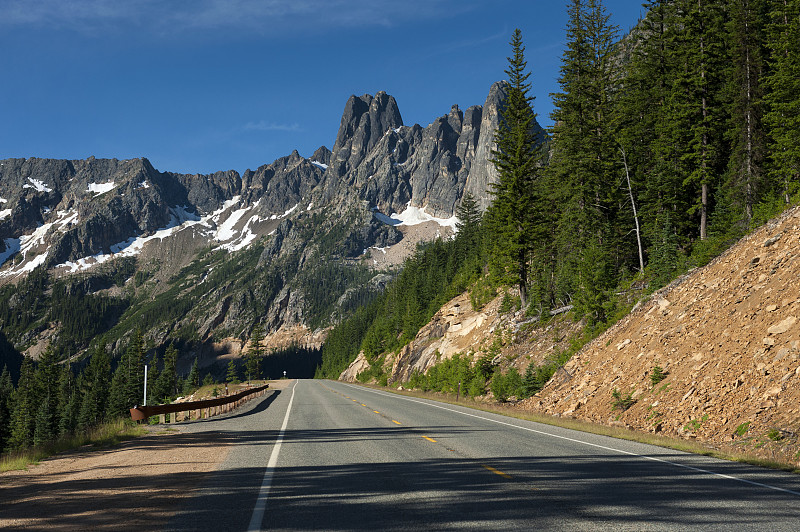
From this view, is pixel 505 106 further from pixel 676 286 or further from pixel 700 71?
pixel 676 286

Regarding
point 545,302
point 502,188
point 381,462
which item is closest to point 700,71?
point 502,188

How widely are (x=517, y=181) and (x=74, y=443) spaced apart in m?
31.3

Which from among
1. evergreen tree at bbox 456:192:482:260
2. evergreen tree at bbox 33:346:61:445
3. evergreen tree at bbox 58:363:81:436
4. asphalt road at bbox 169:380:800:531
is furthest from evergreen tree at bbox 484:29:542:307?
evergreen tree at bbox 58:363:81:436

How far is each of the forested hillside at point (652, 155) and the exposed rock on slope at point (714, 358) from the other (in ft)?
11.1

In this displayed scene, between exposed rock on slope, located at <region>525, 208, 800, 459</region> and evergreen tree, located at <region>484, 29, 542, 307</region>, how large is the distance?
1293cm

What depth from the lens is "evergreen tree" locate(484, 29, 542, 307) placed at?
1460 inches

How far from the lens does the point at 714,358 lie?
16125 millimetres

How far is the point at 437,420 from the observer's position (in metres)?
18.7

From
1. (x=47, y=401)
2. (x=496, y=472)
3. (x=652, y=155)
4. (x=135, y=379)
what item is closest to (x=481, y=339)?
(x=652, y=155)

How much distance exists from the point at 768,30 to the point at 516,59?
1561 centimetres

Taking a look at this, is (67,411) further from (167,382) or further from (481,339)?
(481,339)

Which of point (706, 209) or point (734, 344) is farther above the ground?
point (706, 209)

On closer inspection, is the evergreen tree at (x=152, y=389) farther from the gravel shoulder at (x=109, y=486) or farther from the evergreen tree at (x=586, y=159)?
the gravel shoulder at (x=109, y=486)

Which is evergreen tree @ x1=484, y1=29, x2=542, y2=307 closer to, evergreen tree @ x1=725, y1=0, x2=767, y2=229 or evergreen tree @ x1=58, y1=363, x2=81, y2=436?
evergreen tree @ x1=725, y1=0, x2=767, y2=229
